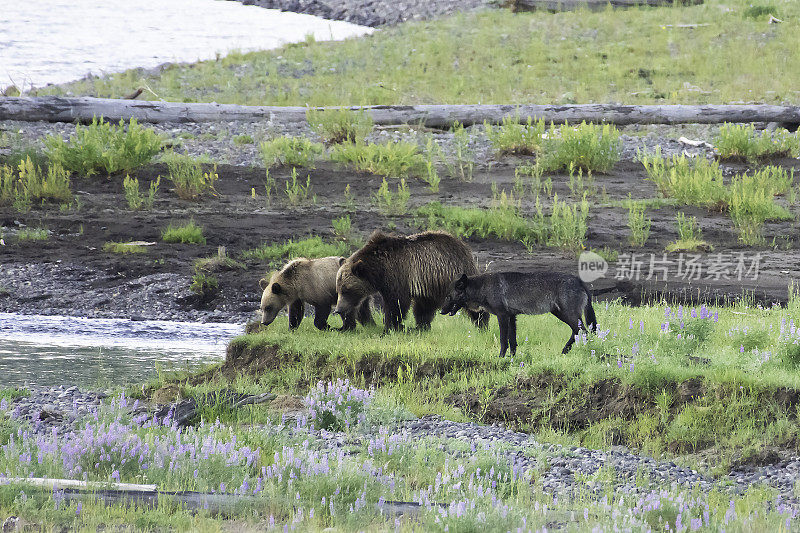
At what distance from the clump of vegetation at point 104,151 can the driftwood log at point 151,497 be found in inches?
577

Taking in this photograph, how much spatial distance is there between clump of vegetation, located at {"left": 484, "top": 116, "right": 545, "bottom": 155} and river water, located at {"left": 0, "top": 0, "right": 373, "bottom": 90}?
1594 centimetres

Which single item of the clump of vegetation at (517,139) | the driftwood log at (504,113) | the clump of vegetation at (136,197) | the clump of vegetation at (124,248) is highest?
the driftwood log at (504,113)

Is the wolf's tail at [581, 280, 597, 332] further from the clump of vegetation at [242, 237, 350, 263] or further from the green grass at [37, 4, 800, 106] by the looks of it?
the green grass at [37, 4, 800, 106]

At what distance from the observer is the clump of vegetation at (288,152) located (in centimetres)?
2108

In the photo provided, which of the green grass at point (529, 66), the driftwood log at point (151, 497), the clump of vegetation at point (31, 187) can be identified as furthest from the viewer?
the green grass at point (529, 66)

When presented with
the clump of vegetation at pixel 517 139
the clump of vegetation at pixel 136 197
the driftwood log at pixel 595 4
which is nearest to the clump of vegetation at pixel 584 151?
the clump of vegetation at pixel 517 139

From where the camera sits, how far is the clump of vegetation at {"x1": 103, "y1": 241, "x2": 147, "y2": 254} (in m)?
16.6

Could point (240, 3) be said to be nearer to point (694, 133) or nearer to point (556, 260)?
point (694, 133)

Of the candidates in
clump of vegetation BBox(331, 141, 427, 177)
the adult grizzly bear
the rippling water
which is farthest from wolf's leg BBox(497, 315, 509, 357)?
clump of vegetation BBox(331, 141, 427, 177)

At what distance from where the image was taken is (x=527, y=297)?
30.6ft

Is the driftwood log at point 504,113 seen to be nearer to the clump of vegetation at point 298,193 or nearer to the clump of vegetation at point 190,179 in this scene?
the clump of vegetation at point 190,179

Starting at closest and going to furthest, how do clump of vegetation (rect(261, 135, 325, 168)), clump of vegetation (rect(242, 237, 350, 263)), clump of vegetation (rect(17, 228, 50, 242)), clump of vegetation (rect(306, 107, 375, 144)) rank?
clump of vegetation (rect(242, 237, 350, 263)), clump of vegetation (rect(17, 228, 50, 242)), clump of vegetation (rect(261, 135, 325, 168)), clump of vegetation (rect(306, 107, 375, 144))

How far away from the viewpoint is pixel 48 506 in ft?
18.0

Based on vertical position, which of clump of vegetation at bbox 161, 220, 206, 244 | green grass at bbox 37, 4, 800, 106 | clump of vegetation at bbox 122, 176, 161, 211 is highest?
green grass at bbox 37, 4, 800, 106
